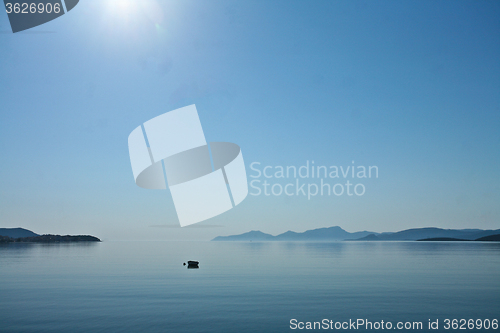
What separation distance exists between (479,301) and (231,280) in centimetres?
2854

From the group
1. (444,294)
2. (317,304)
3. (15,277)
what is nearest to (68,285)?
(15,277)

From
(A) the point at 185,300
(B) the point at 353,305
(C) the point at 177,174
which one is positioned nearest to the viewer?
(B) the point at 353,305

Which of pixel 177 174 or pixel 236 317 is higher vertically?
pixel 177 174

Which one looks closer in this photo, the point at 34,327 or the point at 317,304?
the point at 34,327

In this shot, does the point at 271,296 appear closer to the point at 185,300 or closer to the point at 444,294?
the point at 185,300

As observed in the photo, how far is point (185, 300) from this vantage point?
31875mm

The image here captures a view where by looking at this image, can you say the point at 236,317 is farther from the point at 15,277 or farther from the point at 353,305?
the point at 15,277

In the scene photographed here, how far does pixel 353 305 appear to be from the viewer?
29375 millimetres

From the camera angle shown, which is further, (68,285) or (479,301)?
(68,285)

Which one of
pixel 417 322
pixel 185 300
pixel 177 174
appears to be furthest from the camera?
pixel 177 174

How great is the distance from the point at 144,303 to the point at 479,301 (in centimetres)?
3253

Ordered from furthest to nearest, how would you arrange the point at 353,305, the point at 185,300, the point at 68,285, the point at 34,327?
the point at 68,285, the point at 185,300, the point at 353,305, the point at 34,327

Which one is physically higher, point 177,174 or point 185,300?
point 177,174

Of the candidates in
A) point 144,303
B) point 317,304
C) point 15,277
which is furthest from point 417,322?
point 15,277
